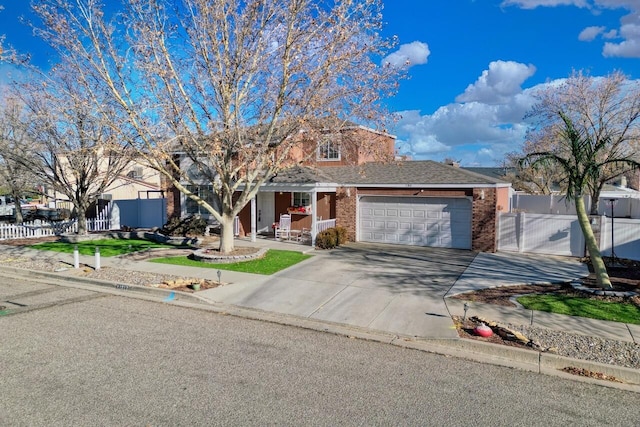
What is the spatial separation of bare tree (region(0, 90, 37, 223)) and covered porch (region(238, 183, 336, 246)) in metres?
10.2

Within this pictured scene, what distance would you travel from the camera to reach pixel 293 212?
19359 mm

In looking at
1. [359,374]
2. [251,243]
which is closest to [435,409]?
[359,374]

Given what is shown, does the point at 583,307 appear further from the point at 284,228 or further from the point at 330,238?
the point at 284,228

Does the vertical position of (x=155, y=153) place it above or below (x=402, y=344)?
above

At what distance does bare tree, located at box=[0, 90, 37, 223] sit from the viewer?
18.6 meters

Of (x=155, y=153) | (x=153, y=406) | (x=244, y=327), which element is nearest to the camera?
(x=153, y=406)

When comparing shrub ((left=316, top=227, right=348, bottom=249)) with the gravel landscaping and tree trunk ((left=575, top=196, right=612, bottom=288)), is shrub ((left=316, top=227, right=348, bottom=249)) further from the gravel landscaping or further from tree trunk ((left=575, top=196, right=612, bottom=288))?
tree trunk ((left=575, top=196, right=612, bottom=288))

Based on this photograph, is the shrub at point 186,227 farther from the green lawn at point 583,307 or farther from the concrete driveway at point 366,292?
the green lawn at point 583,307

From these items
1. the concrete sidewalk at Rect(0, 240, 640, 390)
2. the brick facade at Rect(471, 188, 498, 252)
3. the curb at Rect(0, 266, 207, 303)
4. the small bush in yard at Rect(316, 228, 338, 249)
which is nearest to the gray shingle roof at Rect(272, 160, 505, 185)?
the brick facade at Rect(471, 188, 498, 252)

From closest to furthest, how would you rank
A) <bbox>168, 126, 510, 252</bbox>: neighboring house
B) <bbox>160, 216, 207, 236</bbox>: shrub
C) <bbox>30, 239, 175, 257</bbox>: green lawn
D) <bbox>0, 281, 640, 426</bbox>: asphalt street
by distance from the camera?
<bbox>0, 281, 640, 426</bbox>: asphalt street → <bbox>168, 126, 510, 252</bbox>: neighboring house → <bbox>30, 239, 175, 257</bbox>: green lawn → <bbox>160, 216, 207, 236</bbox>: shrub

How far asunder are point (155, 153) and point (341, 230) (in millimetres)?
8050

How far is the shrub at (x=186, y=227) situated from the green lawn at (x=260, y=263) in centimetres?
444

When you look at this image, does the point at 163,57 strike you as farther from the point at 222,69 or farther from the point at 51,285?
the point at 51,285

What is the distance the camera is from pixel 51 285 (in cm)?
1117
